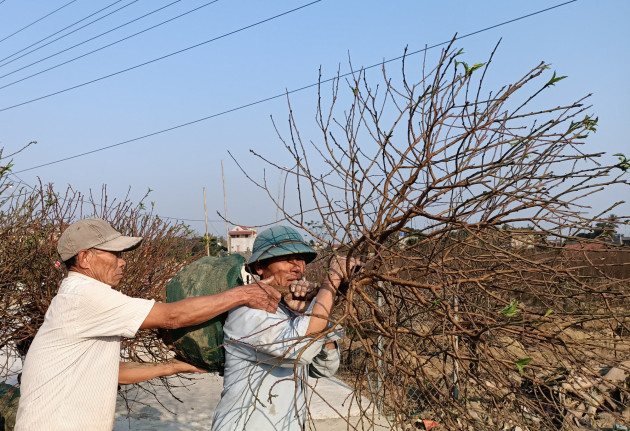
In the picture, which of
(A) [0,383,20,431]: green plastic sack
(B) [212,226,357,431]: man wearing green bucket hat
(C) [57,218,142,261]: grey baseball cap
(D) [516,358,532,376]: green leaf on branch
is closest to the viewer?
(D) [516,358,532,376]: green leaf on branch

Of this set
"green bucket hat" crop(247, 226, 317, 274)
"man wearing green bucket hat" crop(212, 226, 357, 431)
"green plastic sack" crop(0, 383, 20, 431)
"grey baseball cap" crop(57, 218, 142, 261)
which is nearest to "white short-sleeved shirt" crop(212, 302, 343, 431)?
"man wearing green bucket hat" crop(212, 226, 357, 431)

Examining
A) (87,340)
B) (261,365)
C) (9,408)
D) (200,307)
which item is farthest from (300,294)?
(9,408)

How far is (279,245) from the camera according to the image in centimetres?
283

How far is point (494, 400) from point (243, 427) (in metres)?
1.06

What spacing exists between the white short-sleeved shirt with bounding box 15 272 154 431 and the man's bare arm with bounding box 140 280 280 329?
6 cm

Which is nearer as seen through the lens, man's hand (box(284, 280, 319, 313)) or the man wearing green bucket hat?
the man wearing green bucket hat

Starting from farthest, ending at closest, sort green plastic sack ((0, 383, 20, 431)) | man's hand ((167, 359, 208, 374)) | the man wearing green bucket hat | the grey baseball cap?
green plastic sack ((0, 383, 20, 431)) → man's hand ((167, 359, 208, 374)) → the grey baseball cap → the man wearing green bucket hat

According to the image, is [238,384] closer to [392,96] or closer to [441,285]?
[441,285]

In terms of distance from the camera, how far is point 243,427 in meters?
2.67

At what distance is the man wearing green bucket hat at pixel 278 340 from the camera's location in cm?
256

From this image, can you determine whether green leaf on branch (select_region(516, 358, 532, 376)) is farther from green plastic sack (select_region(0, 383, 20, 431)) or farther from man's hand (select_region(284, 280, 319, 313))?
green plastic sack (select_region(0, 383, 20, 431))

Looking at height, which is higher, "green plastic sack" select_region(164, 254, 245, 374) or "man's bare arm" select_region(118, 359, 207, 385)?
"green plastic sack" select_region(164, 254, 245, 374)

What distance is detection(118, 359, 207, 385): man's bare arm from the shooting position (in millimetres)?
3082

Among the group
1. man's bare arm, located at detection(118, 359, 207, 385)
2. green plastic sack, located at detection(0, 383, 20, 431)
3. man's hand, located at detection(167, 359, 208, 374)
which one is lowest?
green plastic sack, located at detection(0, 383, 20, 431)
